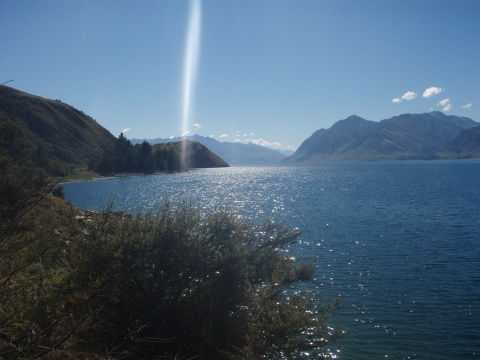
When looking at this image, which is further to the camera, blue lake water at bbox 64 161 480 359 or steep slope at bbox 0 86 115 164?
steep slope at bbox 0 86 115 164

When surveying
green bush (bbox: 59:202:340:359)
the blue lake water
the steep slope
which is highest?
the steep slope

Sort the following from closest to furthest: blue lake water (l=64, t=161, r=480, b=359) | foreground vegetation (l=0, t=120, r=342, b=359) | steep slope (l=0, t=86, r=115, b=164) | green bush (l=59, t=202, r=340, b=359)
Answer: foreground vegetation (l=0, t=120, r=342, b=359)
green bush (l=59, t=202, r=340, b=359)
blue lake water (l=64, t=161, r=480, b=359)
steep slope (l=0, t=86, r=115, b=164)

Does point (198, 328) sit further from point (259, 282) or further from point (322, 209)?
point (322, 209)

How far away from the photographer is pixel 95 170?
155375mm

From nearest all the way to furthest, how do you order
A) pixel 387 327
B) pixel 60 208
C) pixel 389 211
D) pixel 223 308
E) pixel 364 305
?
pixel 223 308 < pixel 387 327 < pixel 364 305 < pixel 60 208 < pixel 389 211

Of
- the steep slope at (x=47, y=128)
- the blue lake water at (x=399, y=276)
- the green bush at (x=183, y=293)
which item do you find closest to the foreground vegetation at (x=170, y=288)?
the green bush at (x=183, y=293)

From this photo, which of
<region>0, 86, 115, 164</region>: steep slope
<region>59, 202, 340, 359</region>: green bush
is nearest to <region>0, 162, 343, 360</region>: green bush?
<region>59, 202, 340, 359</region>: green bush

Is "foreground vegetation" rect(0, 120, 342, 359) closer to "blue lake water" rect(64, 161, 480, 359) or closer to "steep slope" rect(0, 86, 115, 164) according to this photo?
"blue lake water" rect(64, 161, 480, 359)

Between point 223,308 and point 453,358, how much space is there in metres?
10.2

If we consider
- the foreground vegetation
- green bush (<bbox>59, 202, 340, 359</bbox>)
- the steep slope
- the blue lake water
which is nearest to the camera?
the foreground vegetation

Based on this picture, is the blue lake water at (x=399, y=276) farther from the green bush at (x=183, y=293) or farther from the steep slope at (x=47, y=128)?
the steep slope at (x=47, y=128)

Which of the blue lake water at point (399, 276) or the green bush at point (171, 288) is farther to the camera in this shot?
the blue lake water at point (399, 276)

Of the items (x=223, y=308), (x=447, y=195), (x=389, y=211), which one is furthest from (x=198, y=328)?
(x=447, y=195)

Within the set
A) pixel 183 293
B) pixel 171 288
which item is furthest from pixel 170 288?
pixel 183 293
